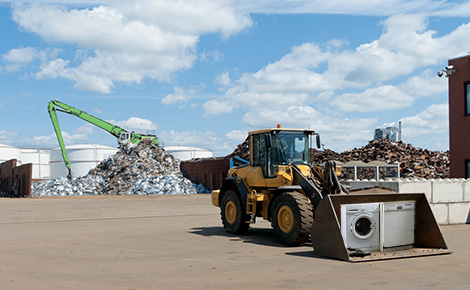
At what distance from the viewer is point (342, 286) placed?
754 centimetres

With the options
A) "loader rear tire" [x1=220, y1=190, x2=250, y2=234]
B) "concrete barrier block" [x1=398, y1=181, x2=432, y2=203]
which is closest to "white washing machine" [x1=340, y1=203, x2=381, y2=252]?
"loader rear tire" [x1=220, y1=190, x2=250, y2=234]

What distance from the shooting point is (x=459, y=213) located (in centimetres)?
1647

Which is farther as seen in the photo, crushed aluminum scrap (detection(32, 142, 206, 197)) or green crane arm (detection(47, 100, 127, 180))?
green crane arm (detection(47, 100, 127, 180))

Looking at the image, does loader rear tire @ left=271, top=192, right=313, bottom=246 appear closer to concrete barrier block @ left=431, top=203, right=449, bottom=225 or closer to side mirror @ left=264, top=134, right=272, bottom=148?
side mirror @ left=264, top=134, right=272, bottom=148

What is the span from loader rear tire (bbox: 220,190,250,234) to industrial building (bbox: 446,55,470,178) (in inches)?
539

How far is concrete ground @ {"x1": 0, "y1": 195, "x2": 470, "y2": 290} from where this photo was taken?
7.77 m

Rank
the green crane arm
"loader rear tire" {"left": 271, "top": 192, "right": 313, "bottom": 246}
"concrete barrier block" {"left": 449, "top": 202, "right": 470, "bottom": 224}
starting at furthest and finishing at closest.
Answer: the green crane arm
"concrete barrier block" {"left": 449, "top": 202, "right": 470, "bottom": 224}
"loader rear tire" {"left": 271, "top": 192, "right": 313, "bottom": 246}

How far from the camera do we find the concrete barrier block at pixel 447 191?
16.1m

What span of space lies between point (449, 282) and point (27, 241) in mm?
9530

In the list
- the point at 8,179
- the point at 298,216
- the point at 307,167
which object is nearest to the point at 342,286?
the point at 298,216

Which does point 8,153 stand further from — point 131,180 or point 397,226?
point 397,226

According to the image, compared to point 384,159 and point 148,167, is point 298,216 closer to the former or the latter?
point 384,159

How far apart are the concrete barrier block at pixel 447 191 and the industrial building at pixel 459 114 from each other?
7.51m

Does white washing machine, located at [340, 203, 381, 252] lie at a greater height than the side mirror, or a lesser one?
lesser
